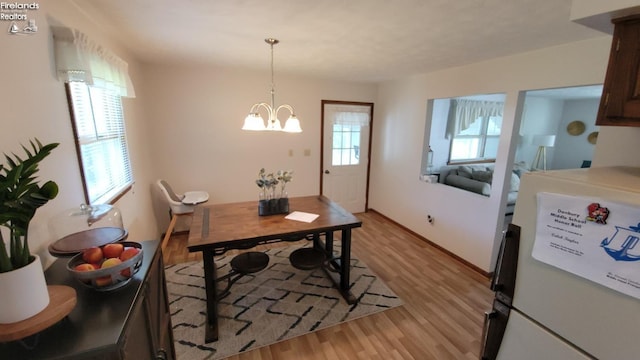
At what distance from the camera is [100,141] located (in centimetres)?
202

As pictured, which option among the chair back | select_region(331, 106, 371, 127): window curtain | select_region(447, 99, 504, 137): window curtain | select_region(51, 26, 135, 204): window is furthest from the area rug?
select_region(447, 99, 504, 137): window curtain

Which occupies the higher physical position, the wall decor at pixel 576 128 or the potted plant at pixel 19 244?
the wall decor at pixel 576 128

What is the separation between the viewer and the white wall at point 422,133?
210cm

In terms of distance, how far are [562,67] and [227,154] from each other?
391 centimetres

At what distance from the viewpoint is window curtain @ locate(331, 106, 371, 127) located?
14.6ft

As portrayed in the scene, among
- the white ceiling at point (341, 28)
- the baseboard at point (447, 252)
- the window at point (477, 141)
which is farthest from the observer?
the window at point (477, 141)

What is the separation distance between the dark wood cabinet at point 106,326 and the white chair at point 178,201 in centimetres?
229

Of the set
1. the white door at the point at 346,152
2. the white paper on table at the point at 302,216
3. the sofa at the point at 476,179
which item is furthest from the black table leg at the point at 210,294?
the sofa at the point at 476,179

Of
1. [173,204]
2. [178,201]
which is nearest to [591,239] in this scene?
[173,204]

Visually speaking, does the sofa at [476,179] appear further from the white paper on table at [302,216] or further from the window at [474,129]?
the white paper on table at [302,216]

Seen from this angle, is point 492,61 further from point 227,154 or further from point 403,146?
point 227,154

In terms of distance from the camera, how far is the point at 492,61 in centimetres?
273

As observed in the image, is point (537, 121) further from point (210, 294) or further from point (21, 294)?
point (21, 294)

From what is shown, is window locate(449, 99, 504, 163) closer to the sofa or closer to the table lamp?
the sofa
